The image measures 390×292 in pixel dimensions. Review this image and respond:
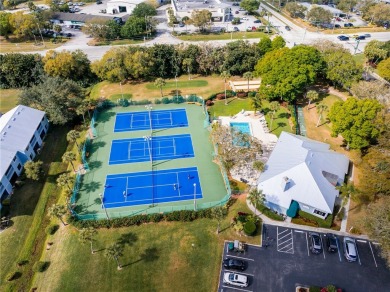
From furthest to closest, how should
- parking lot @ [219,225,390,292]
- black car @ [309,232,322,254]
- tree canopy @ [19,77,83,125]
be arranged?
1. tree canopy @ [19,77,83,125]
2. black car @ [309,232,322,254]
3. parking lot @ [219,225,390,292]

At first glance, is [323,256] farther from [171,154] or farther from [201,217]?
[171,154]

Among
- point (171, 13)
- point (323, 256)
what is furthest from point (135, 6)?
point (323, 256)

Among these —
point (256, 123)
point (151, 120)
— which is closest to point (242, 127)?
point (256, 123)

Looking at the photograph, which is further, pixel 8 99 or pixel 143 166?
pixel 8 99

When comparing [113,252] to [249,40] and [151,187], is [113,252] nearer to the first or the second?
[151,187]

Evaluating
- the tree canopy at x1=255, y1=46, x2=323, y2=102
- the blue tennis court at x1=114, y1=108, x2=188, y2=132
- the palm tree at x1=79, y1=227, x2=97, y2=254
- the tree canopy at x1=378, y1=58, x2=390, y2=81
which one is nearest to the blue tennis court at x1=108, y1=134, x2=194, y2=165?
the blue tennis court at x1=114, y1=108, x2=188, y2=132

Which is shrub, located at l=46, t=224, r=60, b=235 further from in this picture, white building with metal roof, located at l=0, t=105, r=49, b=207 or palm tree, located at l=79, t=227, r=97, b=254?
white building with metal roof, located at l=0, t=105, r=49, b=207
